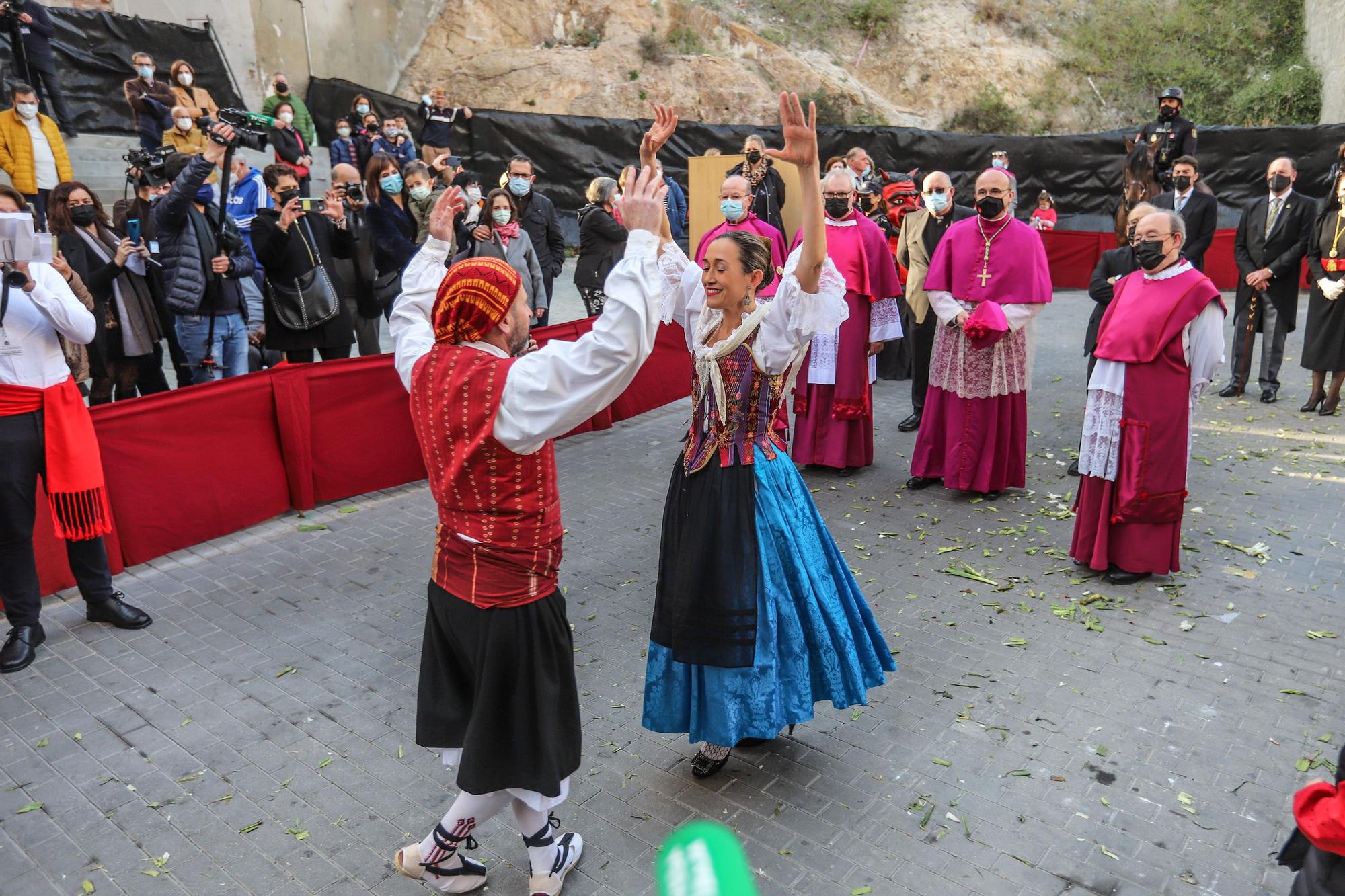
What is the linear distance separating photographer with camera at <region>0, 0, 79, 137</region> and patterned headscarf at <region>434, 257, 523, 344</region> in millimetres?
12804

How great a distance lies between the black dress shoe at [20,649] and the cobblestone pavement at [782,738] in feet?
0.24

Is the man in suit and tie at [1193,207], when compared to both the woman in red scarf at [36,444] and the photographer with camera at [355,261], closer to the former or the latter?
the photographer with camera at [355,261]

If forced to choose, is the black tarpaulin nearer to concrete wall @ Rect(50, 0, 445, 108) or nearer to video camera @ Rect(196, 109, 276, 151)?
concrete wall @ Rect(50, 0, 445, 108)

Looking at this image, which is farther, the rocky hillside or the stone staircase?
the rocky hillside

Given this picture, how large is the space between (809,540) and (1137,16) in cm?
3270

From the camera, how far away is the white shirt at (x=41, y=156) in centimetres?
1101

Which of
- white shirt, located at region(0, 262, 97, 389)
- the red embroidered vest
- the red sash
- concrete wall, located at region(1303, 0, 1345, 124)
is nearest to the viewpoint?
the red embroidered vest

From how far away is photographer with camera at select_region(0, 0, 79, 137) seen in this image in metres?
12.8

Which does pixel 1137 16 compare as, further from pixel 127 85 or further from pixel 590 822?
pixel 590 822

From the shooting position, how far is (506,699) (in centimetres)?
309

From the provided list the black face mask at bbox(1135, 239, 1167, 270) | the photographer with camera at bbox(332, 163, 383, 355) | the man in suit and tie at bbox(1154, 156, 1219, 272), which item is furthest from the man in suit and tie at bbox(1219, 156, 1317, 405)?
the photographer with camera at bbox(332, 163, 383, 355)

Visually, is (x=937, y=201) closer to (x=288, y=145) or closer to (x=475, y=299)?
(x=475, y=299)

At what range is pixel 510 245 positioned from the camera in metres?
8.64

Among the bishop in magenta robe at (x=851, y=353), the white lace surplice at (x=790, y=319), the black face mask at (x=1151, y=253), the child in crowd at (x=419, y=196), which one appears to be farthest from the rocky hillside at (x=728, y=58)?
the white lace surplice at (x=790, y=319)
